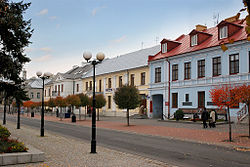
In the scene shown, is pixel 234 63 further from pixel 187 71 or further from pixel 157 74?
pixel 157 74

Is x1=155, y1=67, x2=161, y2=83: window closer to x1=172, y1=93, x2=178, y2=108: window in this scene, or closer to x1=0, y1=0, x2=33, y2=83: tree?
x1=172, y1=93, x2=178, y2=108: window

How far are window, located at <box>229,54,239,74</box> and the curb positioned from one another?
842 inches

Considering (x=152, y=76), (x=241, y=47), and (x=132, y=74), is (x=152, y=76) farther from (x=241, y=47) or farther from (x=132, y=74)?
(x=241, y=47)

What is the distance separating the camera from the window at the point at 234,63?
81.1 feet

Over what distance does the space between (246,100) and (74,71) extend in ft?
175

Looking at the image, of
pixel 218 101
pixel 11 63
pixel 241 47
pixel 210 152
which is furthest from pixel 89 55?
pixel 241 47

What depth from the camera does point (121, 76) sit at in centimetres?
4284

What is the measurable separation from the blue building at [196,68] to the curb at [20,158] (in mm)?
18821

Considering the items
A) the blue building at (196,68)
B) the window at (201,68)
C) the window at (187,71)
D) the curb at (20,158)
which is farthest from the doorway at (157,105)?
the curb at (20,158)

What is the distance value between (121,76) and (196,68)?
646 inches

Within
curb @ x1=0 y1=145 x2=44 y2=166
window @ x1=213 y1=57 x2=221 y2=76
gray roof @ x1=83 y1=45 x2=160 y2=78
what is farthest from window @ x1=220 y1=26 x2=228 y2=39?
curb @ x1=0 y1=145 x2=44 y2=166

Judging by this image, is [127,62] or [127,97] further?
[127,62]

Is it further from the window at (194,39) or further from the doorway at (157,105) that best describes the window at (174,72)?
the doorway at (157,105)

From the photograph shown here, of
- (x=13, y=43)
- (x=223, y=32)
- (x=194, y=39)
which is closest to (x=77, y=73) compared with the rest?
(x=194, y=39)
